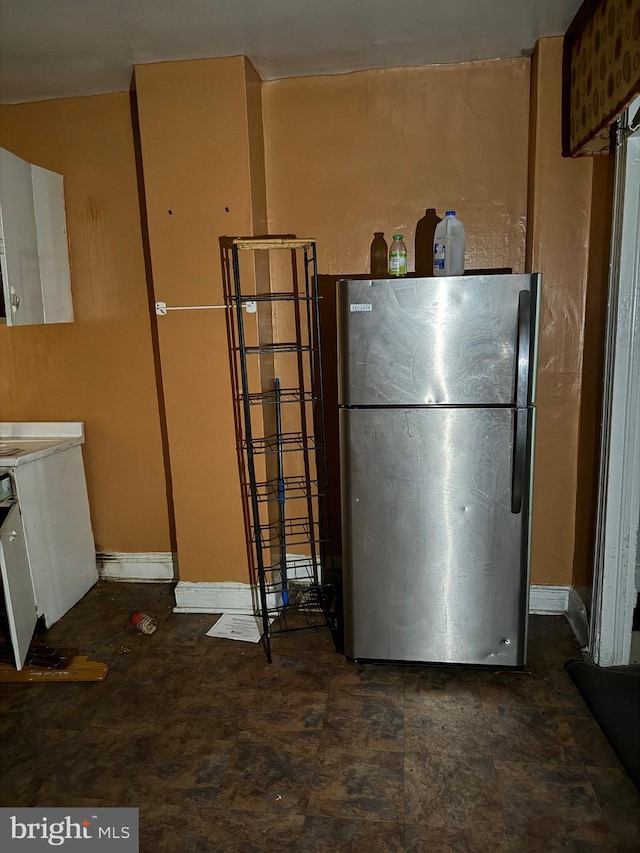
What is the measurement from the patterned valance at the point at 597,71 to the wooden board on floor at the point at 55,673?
2.78 meters

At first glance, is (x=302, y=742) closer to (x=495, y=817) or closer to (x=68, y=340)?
(x=495, y=817)

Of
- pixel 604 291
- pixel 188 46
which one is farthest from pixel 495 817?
pixel 188 46

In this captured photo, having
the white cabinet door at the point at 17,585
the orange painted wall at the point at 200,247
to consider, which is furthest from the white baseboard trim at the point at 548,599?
the white cabinet door at the point at 17,585

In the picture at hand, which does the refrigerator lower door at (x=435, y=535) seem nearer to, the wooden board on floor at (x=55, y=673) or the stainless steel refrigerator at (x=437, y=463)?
the stainless steel refrigerator at (x=437, y=463)

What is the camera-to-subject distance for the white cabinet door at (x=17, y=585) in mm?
2379

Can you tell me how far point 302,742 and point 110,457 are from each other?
185cm

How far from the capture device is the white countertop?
2.93m

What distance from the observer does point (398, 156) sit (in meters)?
2.71

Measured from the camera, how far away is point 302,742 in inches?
79.4

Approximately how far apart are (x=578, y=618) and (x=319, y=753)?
132 cm

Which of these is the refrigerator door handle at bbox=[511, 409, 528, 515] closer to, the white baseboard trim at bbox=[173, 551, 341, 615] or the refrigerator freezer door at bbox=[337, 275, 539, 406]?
the refrigerator freezer door at bbox=[337, 275, 539, 406]

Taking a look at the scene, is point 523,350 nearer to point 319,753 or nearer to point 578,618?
point 578,618

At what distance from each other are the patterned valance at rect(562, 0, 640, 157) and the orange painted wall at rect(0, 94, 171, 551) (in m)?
2.00

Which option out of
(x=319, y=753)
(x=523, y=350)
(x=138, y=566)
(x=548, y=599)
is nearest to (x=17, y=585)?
(x=138, y=566)
